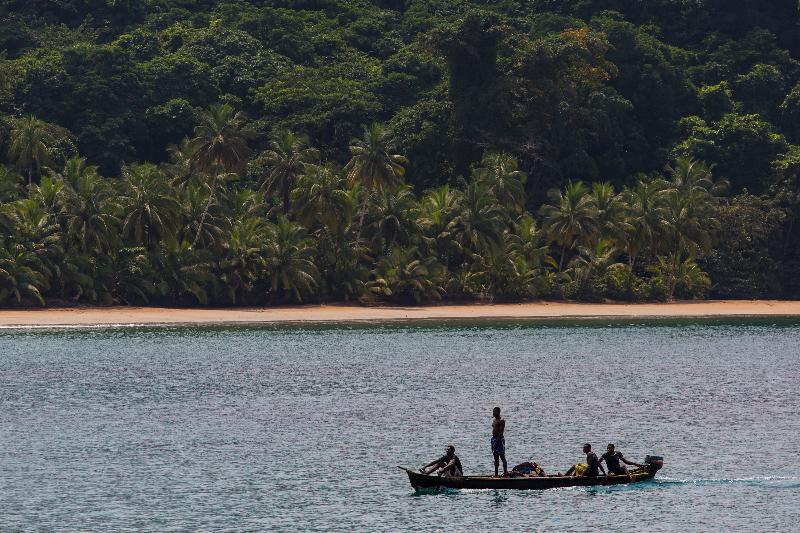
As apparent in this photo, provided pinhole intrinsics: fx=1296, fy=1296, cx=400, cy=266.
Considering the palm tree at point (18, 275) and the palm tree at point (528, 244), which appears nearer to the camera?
the palm tree at point (18, 275)

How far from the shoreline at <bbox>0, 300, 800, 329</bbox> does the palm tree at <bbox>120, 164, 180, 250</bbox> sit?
6.51 m

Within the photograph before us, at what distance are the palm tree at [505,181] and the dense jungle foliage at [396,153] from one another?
0.91 feet

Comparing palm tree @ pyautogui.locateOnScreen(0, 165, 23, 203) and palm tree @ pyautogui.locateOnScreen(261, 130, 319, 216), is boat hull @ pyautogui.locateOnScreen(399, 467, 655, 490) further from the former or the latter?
palm tree @ pyautogui.locateOnScreen(0, 165, 23, 203)

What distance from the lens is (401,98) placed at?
13638 cm

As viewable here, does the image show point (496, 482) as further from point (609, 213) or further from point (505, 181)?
point (505, 181)

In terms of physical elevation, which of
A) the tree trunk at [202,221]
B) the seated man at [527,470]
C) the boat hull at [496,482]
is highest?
the tree trunk at [202,221]

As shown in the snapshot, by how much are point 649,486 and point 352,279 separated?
6573 cm

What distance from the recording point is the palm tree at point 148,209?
103875mm

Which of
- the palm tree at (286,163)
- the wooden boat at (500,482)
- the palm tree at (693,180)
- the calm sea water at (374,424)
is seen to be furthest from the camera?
the palm tree at (693,180)

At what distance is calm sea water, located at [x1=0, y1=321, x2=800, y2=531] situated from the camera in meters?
45.3

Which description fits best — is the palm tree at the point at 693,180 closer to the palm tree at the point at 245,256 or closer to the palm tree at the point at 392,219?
the palm tree at the point at 392,219

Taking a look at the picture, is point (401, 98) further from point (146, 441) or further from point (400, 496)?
point (400, 496)

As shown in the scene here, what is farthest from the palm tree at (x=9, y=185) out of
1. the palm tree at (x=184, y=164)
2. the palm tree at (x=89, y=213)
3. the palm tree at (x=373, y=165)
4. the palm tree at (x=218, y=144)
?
the palm tree at (x=373, y=165)

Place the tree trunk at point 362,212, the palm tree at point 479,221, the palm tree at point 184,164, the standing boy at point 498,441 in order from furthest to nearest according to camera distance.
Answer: the tree trunk at point 362,212 < the palm tree at point 479,221 < the palm tree at point 184,164 < the standing boy at point 498,441
